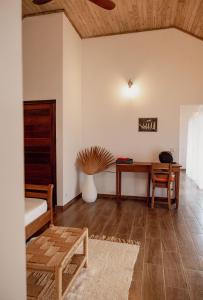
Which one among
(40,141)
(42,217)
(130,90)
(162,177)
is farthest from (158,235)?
(130,90)

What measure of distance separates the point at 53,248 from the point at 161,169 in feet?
9.35

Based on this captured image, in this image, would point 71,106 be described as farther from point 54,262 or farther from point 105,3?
point 54,262

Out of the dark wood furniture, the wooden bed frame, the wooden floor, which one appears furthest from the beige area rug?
the dark wood furniture

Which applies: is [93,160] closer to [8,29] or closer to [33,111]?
[33,111]

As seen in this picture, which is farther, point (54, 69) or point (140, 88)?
point (140, 88)

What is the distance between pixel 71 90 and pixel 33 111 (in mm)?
879

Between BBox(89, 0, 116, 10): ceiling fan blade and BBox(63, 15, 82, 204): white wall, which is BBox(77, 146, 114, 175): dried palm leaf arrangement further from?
BBox(89, 0, 116, 10): ceiling fan blade

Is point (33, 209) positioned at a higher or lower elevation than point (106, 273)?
higher

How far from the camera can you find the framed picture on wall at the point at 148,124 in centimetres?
477

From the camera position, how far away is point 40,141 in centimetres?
426

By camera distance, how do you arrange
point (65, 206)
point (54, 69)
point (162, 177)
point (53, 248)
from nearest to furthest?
point (53, 248)
point (54, 69)
point (65, 206)
point (162, 177)

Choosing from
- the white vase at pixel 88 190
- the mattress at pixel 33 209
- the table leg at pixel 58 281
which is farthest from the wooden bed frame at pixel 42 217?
the white vase at pixel 88 190

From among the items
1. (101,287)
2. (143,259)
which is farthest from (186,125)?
(101,287)

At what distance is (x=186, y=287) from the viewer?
2.03 metres
